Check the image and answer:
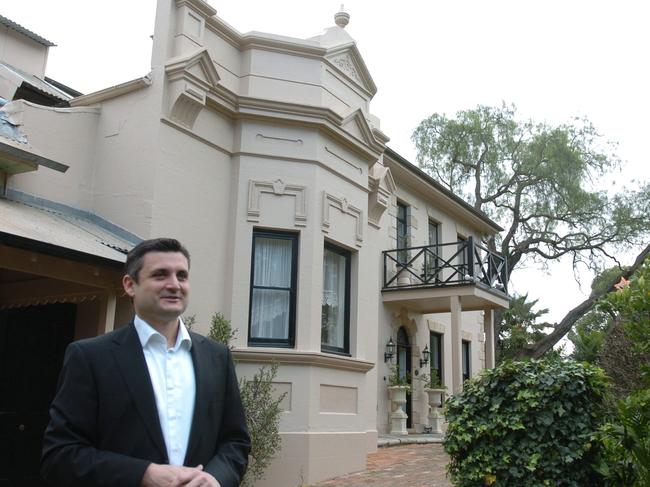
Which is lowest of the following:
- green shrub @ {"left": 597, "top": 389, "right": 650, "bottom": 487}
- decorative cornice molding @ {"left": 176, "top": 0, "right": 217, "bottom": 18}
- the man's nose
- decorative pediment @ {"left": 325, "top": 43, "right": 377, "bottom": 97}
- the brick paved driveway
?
the brick paved driveway

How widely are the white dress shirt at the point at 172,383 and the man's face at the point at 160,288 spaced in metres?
0.06

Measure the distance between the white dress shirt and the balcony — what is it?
12.0m

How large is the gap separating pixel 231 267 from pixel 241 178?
1.28 metres

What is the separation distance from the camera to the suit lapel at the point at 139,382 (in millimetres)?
2215

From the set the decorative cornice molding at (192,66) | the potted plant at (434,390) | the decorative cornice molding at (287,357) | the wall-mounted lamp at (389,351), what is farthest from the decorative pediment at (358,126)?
the potted plant at (434,390)

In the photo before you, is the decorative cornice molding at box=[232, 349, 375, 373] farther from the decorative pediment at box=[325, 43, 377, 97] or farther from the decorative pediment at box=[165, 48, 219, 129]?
the decorative pediment at box=[325, 43, 377, 97]

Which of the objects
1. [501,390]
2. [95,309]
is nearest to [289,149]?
[95,309]

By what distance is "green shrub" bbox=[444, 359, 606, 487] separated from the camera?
563 cm

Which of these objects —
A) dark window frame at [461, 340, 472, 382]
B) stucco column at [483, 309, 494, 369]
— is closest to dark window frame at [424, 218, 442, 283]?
stucco column at [483, 309, 494, 369]

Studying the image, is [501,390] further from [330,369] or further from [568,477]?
[330,369]

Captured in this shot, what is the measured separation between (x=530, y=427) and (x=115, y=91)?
21.1ft

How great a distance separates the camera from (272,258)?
9281 millimetres

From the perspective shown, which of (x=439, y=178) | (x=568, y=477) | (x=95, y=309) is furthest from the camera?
(x=439, y=178)

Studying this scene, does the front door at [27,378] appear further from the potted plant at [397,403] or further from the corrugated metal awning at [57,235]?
the potted plant at [397,403]
